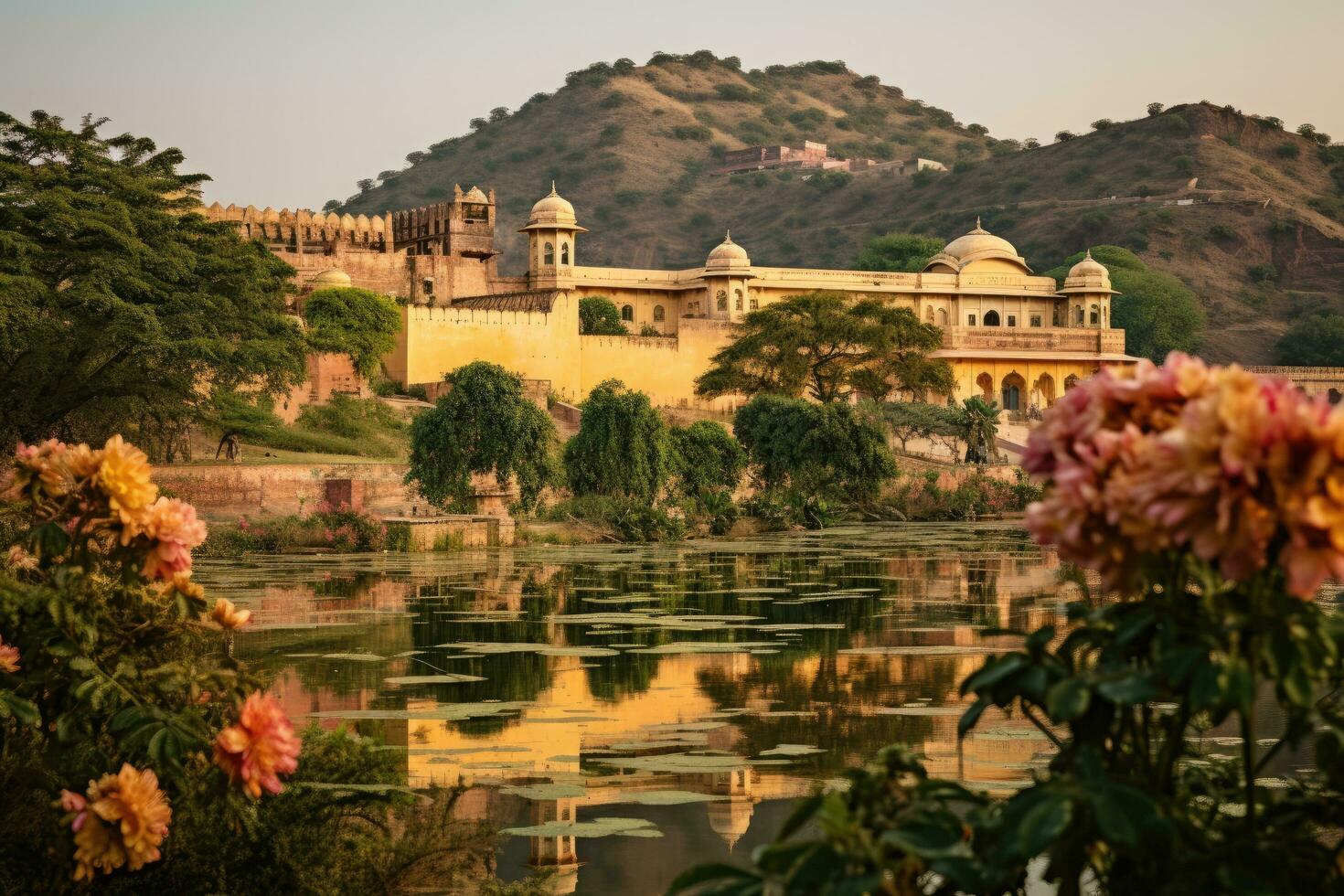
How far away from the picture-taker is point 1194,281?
64.8 metres

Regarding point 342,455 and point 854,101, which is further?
point 854,101

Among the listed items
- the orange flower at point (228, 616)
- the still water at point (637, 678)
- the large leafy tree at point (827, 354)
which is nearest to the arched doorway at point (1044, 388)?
the large leafy tree at point (827, 354)

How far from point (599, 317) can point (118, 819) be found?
3959cm

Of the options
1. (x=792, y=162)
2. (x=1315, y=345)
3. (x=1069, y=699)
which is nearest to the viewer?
(x=1069, y=699)

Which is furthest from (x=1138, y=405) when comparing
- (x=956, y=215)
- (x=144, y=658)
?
(x=956, y=215)

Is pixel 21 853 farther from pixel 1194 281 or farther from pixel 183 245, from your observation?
pixel 1194 281

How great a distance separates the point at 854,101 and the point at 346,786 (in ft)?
413

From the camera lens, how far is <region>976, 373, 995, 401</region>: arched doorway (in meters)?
44.4

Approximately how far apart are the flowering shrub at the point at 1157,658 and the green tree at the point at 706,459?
800 inches

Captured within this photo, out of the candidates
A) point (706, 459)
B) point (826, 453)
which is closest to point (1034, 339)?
point (826, 453)

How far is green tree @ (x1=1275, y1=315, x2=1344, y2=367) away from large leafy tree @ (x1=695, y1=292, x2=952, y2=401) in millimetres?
22256

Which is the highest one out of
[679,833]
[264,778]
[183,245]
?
[183,245]

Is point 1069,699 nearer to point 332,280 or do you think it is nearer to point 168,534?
point 168,534

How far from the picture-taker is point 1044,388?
45.6 metres
